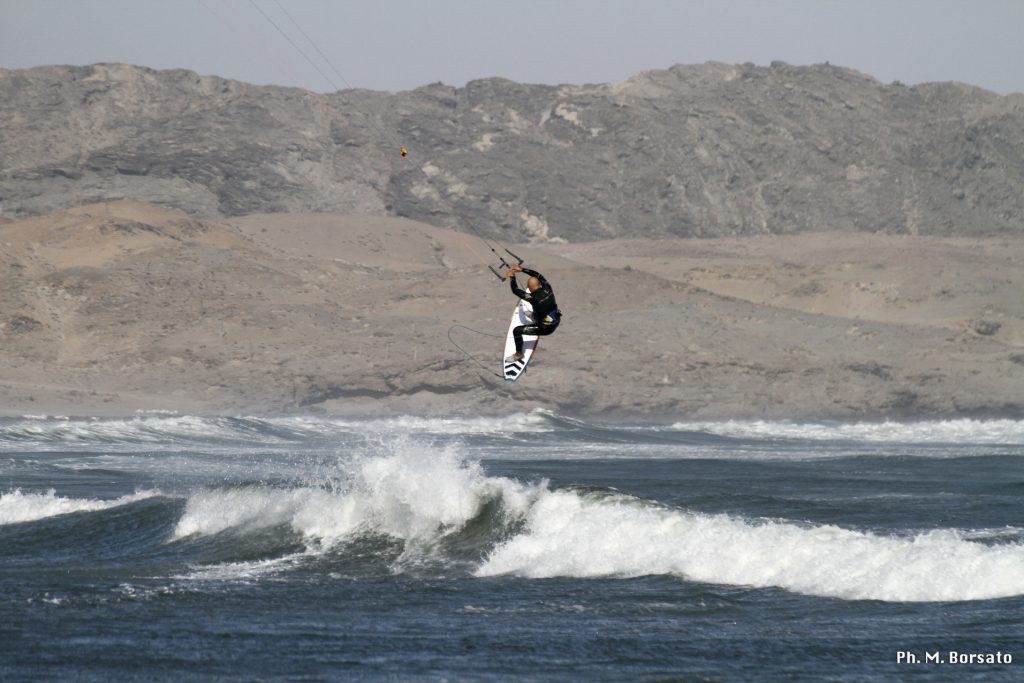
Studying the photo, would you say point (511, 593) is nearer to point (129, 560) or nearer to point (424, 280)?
point (129, 560)

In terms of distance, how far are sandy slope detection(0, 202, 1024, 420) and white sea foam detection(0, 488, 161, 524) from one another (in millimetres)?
17762

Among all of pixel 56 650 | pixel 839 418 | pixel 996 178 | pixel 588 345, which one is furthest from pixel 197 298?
pixel 996 178

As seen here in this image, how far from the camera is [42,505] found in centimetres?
1695

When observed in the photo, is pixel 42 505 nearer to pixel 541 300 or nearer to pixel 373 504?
pixel 373 504

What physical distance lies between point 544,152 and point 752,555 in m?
60.6

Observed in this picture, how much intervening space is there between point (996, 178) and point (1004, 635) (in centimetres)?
6700

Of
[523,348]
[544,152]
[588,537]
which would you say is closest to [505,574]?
[588,537]

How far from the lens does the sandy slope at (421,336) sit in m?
37.6

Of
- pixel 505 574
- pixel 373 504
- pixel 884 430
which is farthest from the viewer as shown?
pixel 884 430

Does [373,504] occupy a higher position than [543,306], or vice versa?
[543,306]

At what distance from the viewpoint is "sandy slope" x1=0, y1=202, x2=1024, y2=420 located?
37.6m

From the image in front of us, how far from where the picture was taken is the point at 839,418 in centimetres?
3828

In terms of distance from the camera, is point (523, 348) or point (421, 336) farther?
point (421, 336)

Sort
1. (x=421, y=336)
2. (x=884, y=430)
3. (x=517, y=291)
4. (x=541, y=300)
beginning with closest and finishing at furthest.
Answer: (x=517, y=291) → (x=541, y=300) → (x=884, y=430) → (x=421, y=336)
